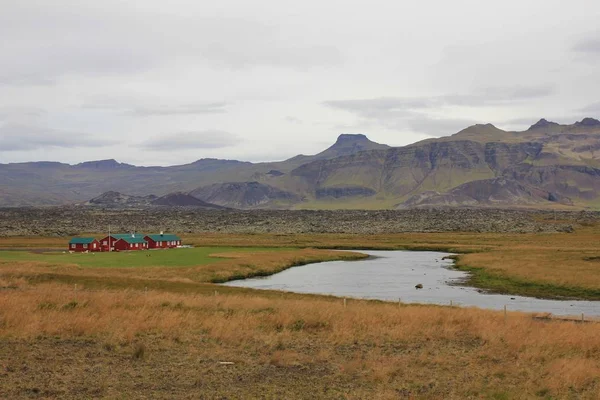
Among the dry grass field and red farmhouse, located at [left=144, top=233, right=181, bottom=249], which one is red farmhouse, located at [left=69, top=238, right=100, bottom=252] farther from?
the dry grass field

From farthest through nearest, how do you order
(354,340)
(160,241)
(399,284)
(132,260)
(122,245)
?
(160,241) → (122,245) → (132,260) → (399,284) → (354,340)

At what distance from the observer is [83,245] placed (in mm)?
99625

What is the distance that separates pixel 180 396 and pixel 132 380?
7.08 feet

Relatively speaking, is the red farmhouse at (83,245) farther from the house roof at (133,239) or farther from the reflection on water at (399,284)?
the reflection on water at (399,284)

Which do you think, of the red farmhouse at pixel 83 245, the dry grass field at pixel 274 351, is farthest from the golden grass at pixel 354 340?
the red farmhouse at pixel 83 245

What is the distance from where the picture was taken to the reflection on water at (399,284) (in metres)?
50.4

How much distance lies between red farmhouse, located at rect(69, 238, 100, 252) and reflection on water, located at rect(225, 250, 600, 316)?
3649 cm

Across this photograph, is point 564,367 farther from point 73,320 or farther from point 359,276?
point 359,276

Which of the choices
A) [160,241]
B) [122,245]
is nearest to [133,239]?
[122,245]

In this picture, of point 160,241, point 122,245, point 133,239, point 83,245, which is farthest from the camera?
point 160,241

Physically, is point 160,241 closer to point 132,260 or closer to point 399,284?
point 132,260

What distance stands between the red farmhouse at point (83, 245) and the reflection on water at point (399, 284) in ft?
120

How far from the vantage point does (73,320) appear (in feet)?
82.7

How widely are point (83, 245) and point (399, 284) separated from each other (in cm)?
5634
